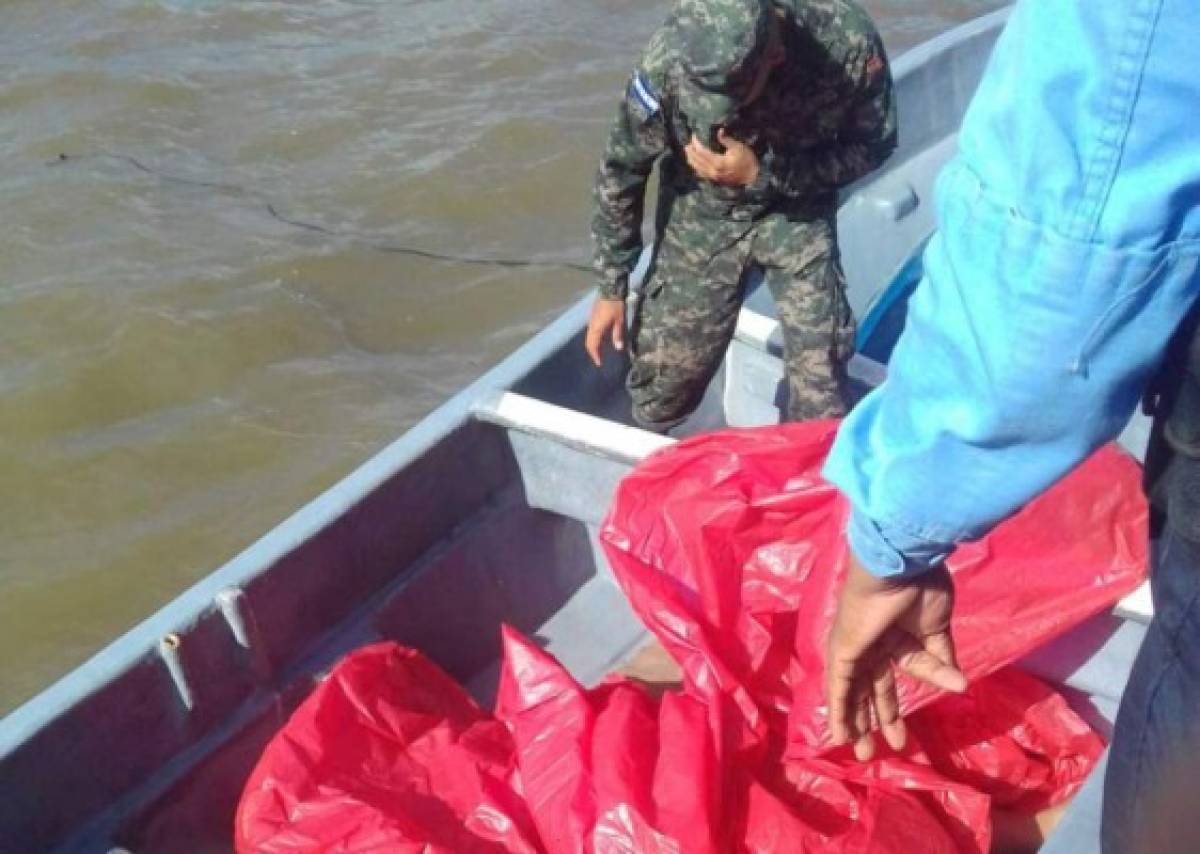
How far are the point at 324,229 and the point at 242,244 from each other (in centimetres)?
32

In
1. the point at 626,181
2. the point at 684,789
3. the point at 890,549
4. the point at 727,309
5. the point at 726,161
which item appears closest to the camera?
the point at 890,549

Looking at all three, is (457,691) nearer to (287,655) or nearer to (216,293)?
(287,655)

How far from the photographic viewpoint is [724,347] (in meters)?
3.22

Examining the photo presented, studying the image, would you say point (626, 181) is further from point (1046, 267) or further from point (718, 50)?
point (1046, 267)

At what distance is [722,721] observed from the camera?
7.61 ft

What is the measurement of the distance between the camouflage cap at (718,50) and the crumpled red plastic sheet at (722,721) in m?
0.64

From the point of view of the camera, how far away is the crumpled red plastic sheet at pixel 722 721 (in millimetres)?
2199

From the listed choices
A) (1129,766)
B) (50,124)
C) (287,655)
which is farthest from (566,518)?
(50,124)

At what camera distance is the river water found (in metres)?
4.28

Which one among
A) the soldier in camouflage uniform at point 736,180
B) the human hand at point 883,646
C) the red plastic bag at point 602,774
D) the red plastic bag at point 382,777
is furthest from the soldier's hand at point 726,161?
the human hand at point 883,646

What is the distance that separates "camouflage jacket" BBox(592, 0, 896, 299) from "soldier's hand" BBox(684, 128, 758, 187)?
7 centimetres

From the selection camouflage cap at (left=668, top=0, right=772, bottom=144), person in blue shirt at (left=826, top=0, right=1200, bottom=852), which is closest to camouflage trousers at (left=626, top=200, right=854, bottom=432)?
camouflage cap at (left=668, top=0, right=772, bottom=144)

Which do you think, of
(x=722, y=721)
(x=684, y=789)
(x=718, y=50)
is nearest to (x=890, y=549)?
(x=684, y=789)

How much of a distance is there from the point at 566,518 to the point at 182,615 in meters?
0.96
